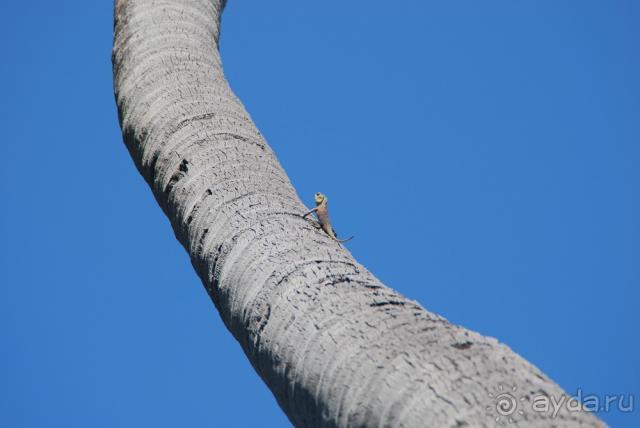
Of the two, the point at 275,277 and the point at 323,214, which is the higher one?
the point at 323,214

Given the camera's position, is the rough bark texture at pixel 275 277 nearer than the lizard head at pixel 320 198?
Yes

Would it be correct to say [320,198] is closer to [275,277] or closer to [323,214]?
[323,214]

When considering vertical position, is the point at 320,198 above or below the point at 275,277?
above

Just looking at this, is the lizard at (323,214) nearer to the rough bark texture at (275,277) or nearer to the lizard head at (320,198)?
the lizard head at (320,198)

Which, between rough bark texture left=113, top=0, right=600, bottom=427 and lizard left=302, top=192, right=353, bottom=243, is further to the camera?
lizard left=302, top=192, right=353, bottom=243

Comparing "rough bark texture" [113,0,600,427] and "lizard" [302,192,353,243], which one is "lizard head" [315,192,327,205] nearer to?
"lizard" [302,192,353,243]

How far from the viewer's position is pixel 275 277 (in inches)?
83.2

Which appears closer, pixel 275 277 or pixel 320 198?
pixel 275 277

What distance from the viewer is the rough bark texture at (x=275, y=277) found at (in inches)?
60.8

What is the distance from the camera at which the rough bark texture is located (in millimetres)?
1544

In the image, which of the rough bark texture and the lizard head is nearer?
the rough bark texture

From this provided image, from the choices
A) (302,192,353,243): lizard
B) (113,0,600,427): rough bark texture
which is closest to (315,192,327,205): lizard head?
(302,192,353,243): lizard

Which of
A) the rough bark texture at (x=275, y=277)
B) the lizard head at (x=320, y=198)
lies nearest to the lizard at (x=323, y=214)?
the lizard head at (x=320, y=198)

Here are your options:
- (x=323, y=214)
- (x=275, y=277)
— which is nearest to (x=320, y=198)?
(x=323, y=214)
